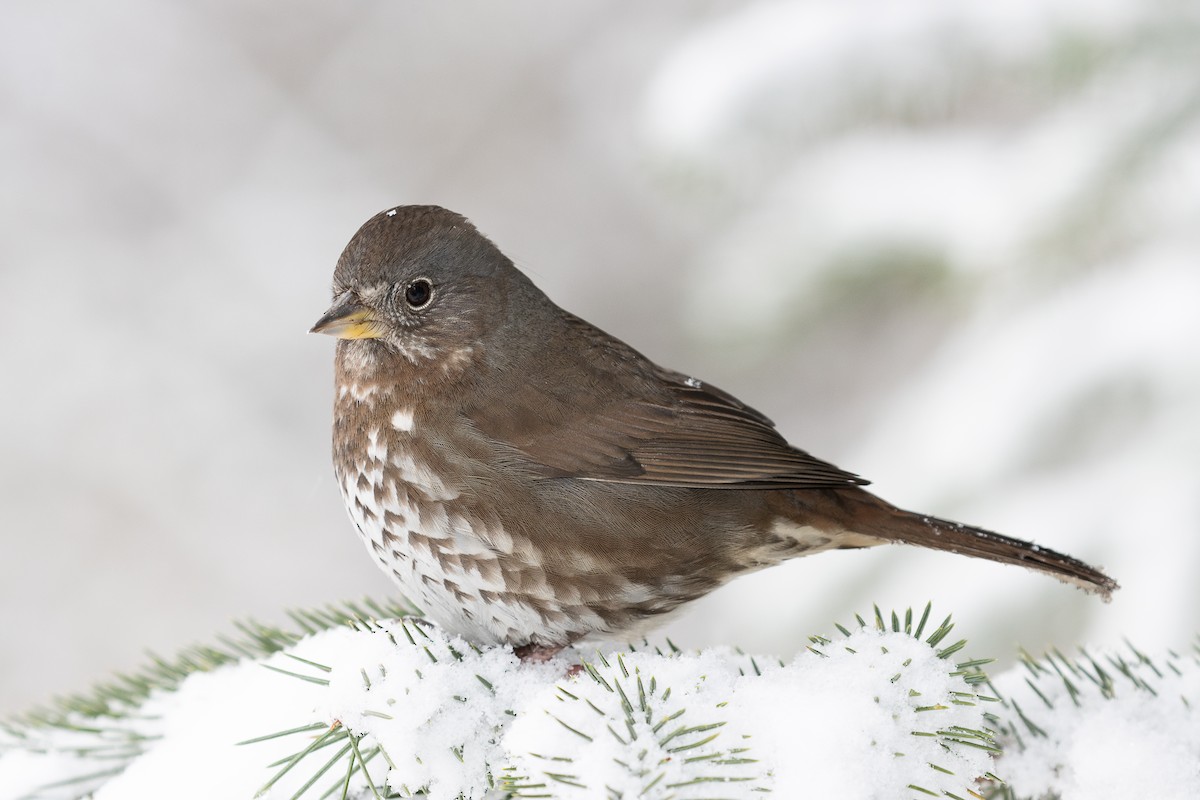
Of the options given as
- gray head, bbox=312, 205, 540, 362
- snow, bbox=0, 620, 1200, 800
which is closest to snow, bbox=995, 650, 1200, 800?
snow, bbox=0, 620, 1200, 800

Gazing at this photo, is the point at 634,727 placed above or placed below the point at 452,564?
below

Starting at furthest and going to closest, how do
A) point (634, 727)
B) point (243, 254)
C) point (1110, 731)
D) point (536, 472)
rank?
point (243, 254) < point (536, 472) < point (1110, 731) < point (634, 727)

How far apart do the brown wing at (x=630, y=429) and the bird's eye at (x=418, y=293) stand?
1.05 ft

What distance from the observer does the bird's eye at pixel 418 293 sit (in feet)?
9.55

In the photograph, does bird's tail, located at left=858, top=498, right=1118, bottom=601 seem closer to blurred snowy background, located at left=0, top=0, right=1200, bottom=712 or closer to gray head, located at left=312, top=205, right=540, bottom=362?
gray head, located at left=312, top=205, right=540, bottom=362

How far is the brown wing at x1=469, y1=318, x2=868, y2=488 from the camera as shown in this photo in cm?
277

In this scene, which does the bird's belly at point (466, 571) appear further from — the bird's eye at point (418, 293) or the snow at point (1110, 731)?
the snow at point (1110, 731)

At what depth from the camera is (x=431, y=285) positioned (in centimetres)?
295

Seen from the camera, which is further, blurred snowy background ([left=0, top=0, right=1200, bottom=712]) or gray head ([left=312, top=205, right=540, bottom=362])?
blurred snowy background ([left=0, top=0, right=1200, bottom=712])

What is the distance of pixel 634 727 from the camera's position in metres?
1.68

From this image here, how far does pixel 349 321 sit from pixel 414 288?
0.19 meters

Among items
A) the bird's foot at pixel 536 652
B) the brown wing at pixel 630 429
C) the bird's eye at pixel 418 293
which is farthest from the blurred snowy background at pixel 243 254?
the bird's eye at pixel 418 293

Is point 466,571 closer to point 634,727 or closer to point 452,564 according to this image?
point 452,564

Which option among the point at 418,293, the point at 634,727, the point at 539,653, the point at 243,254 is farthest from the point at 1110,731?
the point at 243,254
